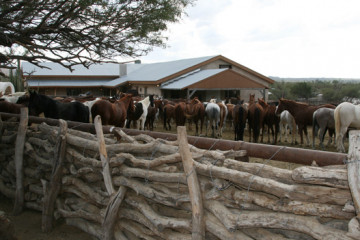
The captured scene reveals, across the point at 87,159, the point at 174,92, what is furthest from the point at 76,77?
the point at 87,159

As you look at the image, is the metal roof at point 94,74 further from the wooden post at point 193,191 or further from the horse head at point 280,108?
the wooden post at point 193,191

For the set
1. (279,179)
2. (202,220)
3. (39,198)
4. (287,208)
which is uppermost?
(279,179)

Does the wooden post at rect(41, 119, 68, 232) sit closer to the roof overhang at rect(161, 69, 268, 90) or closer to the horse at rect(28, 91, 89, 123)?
the horse at rect(28, 91, 89, 123)

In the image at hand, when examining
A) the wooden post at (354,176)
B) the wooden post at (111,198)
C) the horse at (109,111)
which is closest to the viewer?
the wooden post at (354,176)

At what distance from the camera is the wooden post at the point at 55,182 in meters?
5.38

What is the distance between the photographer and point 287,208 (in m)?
2.82

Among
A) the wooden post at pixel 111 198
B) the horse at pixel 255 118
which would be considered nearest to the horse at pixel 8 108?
the wooden post at pixel 111 198

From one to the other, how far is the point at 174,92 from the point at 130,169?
2928cm

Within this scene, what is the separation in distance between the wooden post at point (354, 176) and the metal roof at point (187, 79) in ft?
83.2

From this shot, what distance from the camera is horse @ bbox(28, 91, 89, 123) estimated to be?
900 cm

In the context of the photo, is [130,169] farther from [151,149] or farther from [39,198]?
[39,198]

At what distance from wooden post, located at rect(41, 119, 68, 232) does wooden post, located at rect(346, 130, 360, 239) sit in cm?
431

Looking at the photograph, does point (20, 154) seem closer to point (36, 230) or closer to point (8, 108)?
point (36, 230)

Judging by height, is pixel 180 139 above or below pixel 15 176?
above
